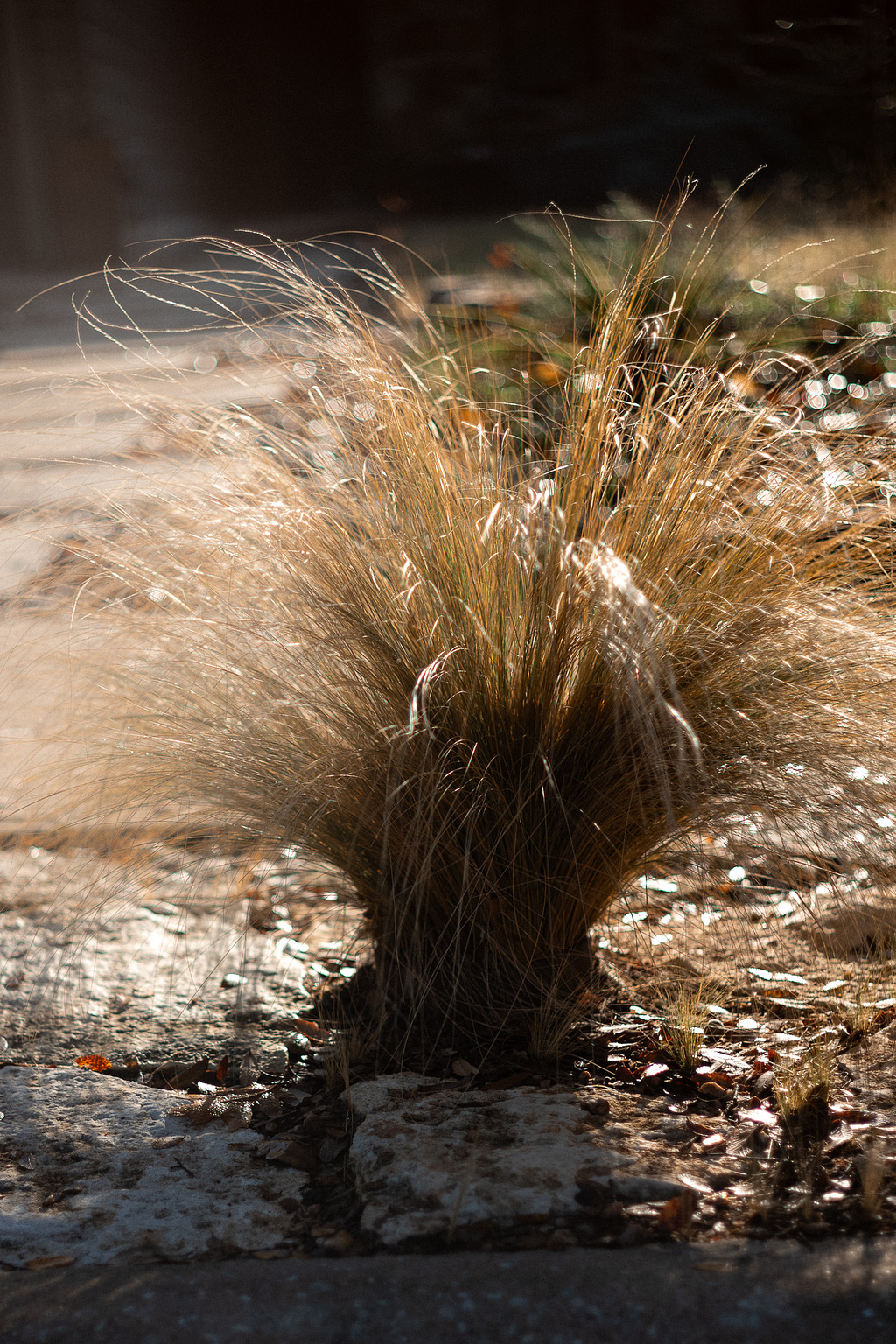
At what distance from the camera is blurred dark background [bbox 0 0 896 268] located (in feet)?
34.9

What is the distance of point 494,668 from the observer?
5.00ft

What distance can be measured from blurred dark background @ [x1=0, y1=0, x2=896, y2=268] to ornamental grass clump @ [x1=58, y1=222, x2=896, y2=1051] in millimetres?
10068

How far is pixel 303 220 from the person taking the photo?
493 inches

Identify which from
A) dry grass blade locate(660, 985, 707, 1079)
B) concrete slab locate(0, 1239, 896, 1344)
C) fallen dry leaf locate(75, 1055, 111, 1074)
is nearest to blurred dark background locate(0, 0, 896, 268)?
fallen dry leaf locate(75, 1055, 111, 1074)

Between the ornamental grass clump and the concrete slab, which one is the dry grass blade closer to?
the ornamental grass clump

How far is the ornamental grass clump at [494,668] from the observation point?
1500mm

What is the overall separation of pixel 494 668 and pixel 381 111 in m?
14.2

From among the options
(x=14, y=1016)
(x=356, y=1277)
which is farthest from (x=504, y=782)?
(x=14, y=1016)

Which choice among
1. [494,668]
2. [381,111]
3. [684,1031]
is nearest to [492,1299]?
[684,1031]

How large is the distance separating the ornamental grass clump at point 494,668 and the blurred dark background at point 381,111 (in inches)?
396

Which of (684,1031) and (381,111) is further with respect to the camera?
(381,111)

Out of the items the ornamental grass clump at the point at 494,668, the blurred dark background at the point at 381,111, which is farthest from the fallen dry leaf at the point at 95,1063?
the blurred dark background at the point at 381,111

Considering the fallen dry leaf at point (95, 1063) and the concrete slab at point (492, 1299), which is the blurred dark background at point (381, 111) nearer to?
the fallen dry leaf at point (95, 1063)

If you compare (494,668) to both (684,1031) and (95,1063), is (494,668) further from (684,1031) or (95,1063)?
(95,1063)
